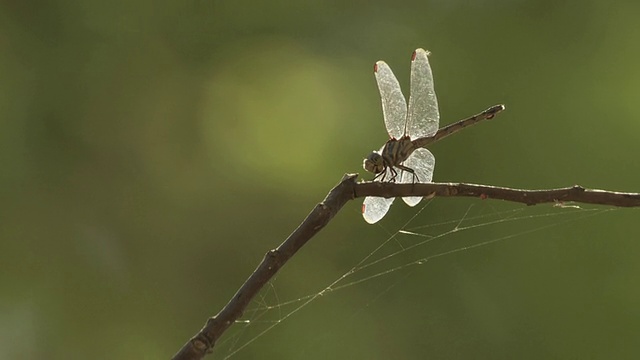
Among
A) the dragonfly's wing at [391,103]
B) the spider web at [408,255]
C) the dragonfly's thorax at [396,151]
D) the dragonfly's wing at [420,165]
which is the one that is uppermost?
the dragonfly's wing at [391,103]

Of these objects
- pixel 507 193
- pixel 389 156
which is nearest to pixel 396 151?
pixel 389 156

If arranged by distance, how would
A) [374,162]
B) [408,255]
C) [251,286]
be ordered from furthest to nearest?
[408,255] → [374,162] → [251,286]

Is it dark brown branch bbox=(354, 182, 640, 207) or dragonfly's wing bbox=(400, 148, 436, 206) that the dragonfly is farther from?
dark brown branch bbox=(354, 182, 640, 207)

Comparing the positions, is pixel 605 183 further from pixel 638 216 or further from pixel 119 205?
pixel 119 205

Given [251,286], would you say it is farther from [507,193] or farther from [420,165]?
[420,165]

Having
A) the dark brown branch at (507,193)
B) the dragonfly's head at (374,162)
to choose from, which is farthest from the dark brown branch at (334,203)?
the dragonfly's head at (374,162)

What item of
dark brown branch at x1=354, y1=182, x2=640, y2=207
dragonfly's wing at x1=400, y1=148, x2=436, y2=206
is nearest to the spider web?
dragonfly's wing at x1=400, y1=148, x2=436, y2=206

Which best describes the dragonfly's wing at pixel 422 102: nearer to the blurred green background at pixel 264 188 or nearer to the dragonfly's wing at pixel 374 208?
the dragonfly's wing at pixel 374 208
